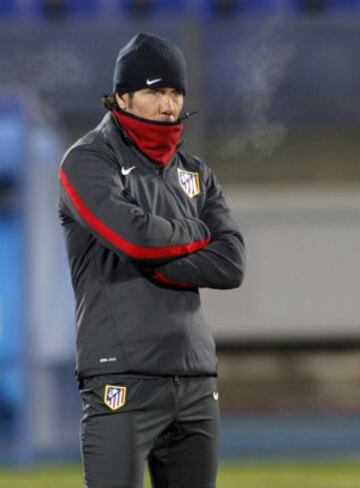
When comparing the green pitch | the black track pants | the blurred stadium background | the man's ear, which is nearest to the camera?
the black track pants

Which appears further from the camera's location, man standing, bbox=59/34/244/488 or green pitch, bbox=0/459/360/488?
green pitch, bbox=0/459/360/488

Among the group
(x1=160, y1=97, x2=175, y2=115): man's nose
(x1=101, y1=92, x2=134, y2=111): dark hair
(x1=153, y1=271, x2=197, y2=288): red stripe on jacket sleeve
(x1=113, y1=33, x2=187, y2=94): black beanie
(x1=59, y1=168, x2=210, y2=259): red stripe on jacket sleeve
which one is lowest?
(x1=153, y1=271, x2=197, y2=288): red stripe on jacket sleeve

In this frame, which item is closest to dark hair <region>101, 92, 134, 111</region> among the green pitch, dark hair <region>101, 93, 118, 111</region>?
dark hair <region>101, 93, 118, 111</region>

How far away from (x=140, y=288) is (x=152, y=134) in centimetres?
34

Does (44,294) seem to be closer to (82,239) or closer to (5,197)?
(5,197)

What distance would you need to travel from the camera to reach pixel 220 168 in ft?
60.5

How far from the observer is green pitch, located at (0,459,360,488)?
8.05 meters

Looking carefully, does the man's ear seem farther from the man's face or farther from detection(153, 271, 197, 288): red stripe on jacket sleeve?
detection(153, 271, 197, 288): red stripe on jacket sleeve

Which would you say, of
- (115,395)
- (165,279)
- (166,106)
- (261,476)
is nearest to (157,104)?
(166,106)

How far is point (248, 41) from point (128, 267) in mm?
15518

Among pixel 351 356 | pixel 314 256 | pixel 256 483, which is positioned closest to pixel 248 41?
pixel 314 256

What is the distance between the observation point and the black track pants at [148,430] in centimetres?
324

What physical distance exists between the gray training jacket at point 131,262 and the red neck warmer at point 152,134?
0.08 ft

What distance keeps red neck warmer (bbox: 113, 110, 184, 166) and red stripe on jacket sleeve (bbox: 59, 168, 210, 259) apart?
7.0 inches
